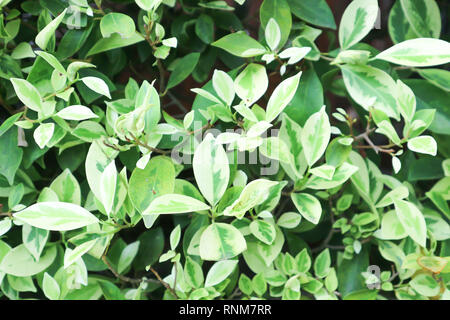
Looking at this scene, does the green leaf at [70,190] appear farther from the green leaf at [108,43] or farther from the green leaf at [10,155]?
the green leaf at [108,43]

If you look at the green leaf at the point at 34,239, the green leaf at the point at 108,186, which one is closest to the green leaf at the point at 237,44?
the green leaf at the point at 108,186

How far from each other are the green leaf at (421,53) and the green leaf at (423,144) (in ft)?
0.28

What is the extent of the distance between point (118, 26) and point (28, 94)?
0.43ft

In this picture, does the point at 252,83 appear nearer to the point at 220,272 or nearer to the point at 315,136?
the point at 315,136

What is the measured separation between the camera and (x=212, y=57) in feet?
1.99

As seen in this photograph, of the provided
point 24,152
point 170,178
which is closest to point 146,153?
point 170,178

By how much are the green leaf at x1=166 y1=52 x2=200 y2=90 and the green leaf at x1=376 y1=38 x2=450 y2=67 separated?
0.24 metres

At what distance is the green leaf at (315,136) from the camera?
48 cm

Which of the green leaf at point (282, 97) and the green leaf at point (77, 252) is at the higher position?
the green leaf at point (282, 97)

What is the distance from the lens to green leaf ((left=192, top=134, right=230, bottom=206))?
0.44 metres

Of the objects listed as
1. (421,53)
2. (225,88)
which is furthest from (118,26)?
(421,53)

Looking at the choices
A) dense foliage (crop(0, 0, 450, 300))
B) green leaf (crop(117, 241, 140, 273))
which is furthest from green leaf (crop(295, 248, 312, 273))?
green leaf (crop(117, 241, 140, 273))

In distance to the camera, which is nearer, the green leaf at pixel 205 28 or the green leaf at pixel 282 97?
the green leaf at pixel 282 97

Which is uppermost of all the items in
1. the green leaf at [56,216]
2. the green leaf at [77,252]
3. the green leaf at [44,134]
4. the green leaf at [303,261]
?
the green leaf at [44,134]
